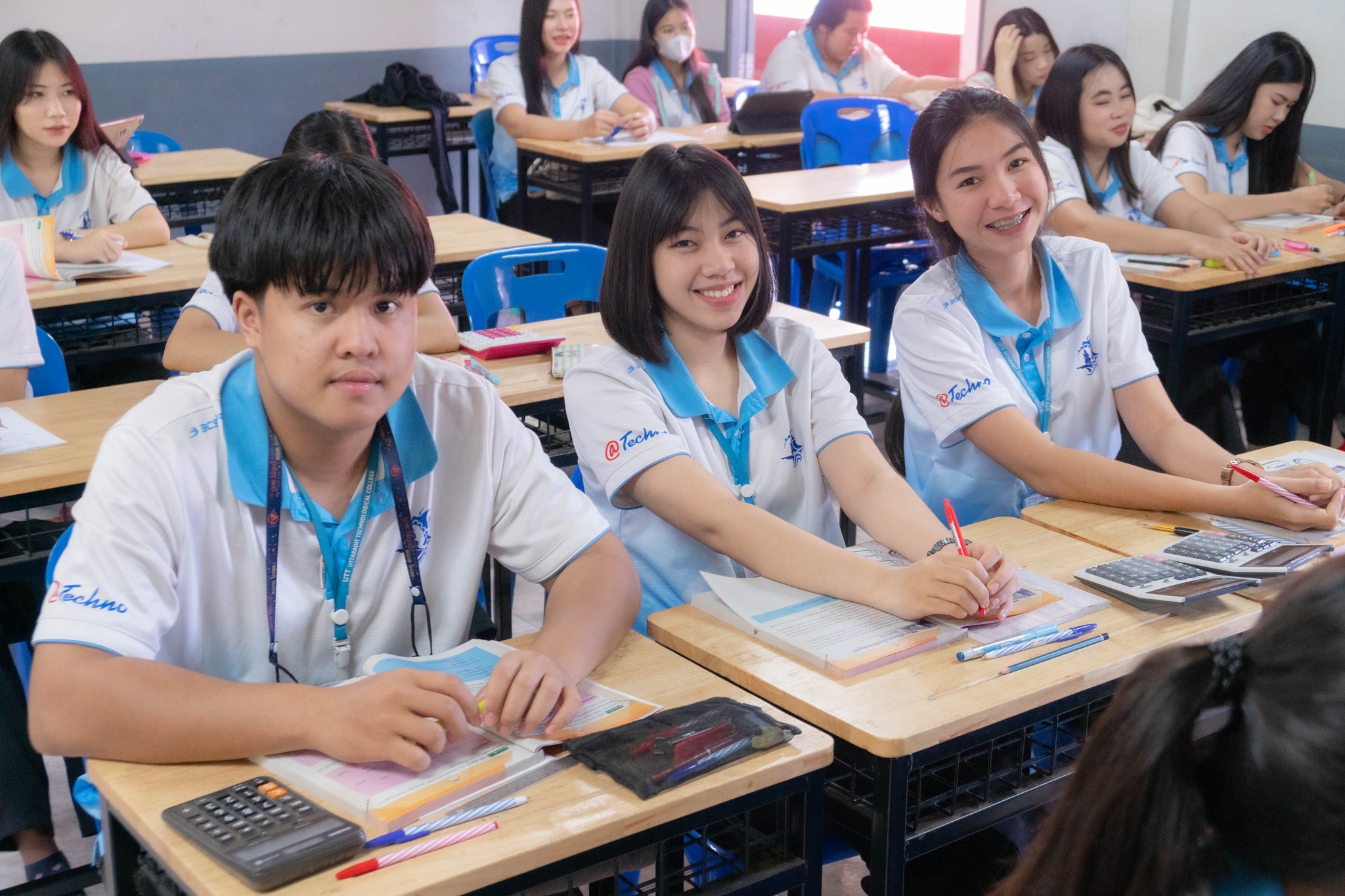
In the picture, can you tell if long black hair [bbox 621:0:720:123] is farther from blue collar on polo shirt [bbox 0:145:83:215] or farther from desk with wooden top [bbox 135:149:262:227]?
blue collar on polo shirt [bbox 0:145:83:215]

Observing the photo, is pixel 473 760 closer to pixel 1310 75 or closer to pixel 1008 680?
pixel 1008 680

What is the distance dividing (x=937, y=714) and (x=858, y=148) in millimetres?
3878

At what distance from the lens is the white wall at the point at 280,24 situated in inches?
236

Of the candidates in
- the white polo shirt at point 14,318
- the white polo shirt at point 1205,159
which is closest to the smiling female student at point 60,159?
the white polo shirt at point 14,318

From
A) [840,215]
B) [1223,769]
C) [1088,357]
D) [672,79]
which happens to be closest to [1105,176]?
[840,215]

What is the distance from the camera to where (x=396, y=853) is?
0.97 meters

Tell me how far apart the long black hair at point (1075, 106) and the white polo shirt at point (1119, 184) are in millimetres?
15

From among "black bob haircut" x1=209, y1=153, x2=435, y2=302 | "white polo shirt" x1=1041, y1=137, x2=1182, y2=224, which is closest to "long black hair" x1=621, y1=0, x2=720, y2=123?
"white polo shirt" x1=1041, y1=137, x2=1182, y2=224

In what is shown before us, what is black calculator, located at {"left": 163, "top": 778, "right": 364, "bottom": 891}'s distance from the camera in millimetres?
936

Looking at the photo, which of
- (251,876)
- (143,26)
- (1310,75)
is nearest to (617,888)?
(251,876)

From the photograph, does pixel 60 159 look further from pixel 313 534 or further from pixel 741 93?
pixel 741 93

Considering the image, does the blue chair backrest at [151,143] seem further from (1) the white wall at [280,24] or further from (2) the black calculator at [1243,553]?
(2) the black calculator at [1243,553]

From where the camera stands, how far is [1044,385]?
2.08 metres

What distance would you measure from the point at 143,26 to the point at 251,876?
6178 millimetres
